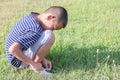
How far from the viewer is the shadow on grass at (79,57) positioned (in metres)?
4.29

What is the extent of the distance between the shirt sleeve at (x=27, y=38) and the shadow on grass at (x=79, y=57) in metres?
0.48

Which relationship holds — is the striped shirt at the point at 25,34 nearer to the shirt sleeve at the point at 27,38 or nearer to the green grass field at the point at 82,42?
the shirt sleeve at the point at 27,38

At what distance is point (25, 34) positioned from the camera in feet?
12.9

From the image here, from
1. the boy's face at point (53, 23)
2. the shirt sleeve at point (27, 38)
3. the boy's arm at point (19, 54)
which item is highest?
the boy's face at point (53, 23)

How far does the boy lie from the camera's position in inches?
154

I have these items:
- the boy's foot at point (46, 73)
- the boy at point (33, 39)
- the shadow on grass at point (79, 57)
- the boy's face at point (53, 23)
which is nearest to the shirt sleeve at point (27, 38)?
the boy at point (33, 39)

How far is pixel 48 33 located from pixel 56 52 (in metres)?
0.64

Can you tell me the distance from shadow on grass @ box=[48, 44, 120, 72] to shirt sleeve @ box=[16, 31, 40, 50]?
480mm

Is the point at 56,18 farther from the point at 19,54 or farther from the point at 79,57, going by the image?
the point at 79,57

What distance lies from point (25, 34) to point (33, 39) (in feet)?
0.33

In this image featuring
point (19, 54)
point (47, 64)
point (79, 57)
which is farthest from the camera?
point (79, 57)

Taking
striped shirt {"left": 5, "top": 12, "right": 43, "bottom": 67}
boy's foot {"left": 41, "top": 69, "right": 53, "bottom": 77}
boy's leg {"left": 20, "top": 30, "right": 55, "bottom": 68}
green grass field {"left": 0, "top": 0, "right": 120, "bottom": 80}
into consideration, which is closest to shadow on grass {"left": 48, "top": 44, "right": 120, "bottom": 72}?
green grass field {"left": 0, "top": 0, "right": 120, "bottom": 80}

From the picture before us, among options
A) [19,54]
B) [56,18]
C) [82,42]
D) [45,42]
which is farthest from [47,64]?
[82,42]

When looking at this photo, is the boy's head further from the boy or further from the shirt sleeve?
the shirt sleeve
